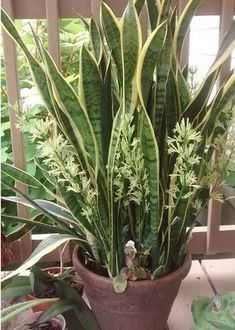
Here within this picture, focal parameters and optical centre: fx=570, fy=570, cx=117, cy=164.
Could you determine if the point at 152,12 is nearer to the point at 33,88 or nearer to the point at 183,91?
the point at 183,91

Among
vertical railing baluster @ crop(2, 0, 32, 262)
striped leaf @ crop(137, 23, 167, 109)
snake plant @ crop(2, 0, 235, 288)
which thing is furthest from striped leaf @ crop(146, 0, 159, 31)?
vertical railing baluster @ crop(2, 0, 32, 262)

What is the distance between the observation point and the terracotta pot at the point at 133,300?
2.72ft

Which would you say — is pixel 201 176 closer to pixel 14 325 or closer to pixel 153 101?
pixel 153 101

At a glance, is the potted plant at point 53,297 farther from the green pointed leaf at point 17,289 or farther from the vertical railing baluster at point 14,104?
the vertical railing baluster at point 14,104

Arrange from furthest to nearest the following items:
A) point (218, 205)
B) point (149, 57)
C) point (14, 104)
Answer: point (218, 205)
point (14, 104)
point (149, 57)

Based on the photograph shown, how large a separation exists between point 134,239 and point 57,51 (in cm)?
35

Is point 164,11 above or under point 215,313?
above

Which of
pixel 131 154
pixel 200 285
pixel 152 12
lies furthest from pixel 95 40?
pixel 200 285

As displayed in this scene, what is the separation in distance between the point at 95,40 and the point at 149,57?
145 mm

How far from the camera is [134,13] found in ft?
2.43

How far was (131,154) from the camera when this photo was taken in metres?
0.76

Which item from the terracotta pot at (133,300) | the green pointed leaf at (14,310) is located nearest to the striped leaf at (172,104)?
the terracotta pot at (133,300)

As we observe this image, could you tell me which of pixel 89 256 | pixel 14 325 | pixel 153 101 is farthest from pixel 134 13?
pixel 14 325

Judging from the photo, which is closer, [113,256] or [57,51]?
[113,256]
